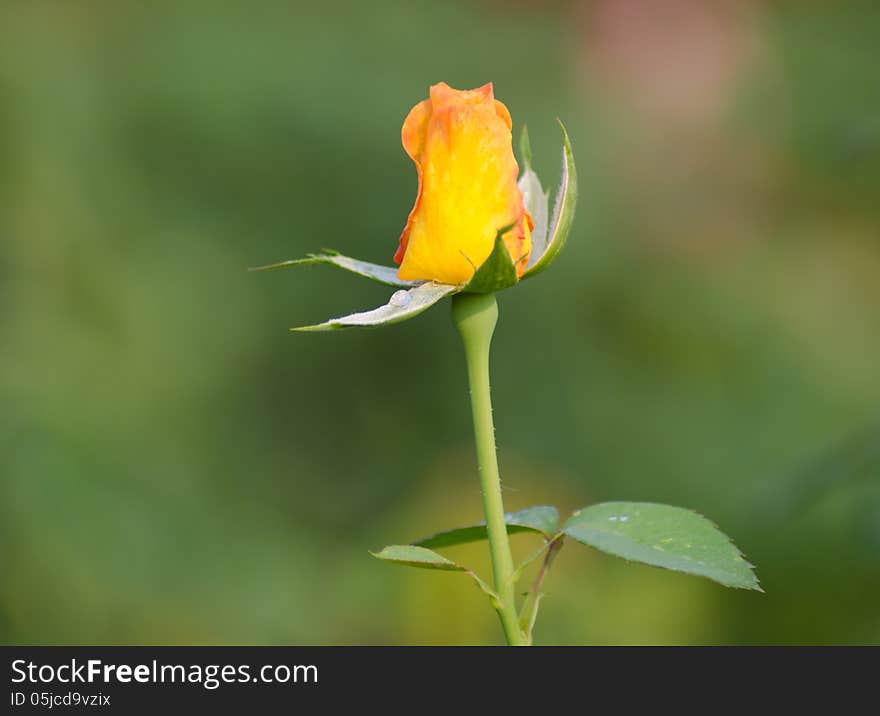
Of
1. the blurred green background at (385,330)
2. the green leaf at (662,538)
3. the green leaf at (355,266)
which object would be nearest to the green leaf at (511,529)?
the green leaf at (662,538)

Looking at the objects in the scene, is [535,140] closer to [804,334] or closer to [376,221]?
[376,221]

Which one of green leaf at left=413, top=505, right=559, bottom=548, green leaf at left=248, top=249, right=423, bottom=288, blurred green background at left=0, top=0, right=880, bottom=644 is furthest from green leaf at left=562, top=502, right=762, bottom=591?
blurred green background at left=0, top=0, right=880, bottom=644

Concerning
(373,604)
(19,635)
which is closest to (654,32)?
(373,604)

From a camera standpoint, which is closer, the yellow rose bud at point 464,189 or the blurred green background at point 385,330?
the yellow rose bud at point 464,189


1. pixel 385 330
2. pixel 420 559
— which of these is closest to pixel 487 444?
pixel 420 559

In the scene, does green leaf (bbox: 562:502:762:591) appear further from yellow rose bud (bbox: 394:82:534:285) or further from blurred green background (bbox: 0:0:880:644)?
blurred green background (bbox: 0:0:880:644)

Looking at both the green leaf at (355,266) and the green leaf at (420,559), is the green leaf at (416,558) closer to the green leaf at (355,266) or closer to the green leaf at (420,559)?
the green leaf at (420,559)
